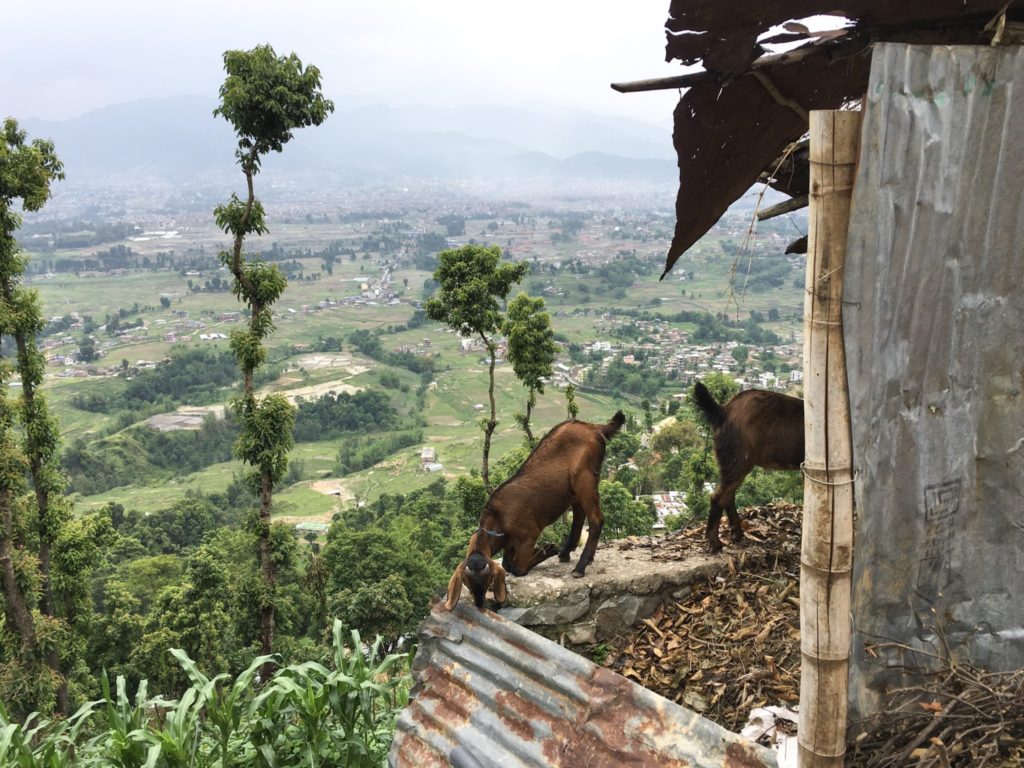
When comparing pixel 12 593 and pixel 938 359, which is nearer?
pixel 938 359

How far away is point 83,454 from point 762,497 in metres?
38.6

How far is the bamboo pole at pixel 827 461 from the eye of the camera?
255 centimetres

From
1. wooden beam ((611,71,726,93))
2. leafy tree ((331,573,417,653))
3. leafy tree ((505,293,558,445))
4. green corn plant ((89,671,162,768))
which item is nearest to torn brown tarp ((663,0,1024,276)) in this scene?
wooden beam ((611,71,726,93))

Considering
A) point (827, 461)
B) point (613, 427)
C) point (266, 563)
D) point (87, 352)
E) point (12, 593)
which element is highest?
point (827, 461)

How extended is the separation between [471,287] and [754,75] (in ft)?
31.9

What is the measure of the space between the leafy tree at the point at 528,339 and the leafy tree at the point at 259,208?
144 inches

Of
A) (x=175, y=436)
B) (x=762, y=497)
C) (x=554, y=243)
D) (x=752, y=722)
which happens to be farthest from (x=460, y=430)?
(x=554, y=243)

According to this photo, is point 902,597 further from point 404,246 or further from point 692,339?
point 404,246

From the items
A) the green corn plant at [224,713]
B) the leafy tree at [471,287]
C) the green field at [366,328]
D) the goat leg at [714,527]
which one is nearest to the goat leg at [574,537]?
the goat leg at [714,527]

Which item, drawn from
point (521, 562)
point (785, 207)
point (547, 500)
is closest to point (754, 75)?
point (785, 207)

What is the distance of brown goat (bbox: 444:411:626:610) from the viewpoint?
474cm

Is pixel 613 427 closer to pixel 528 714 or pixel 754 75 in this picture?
pixel 528 714

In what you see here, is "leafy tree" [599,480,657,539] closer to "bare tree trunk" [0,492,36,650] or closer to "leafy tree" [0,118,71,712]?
"leafy tree" [0,118,71,712]

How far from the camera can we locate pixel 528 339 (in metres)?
12.4
